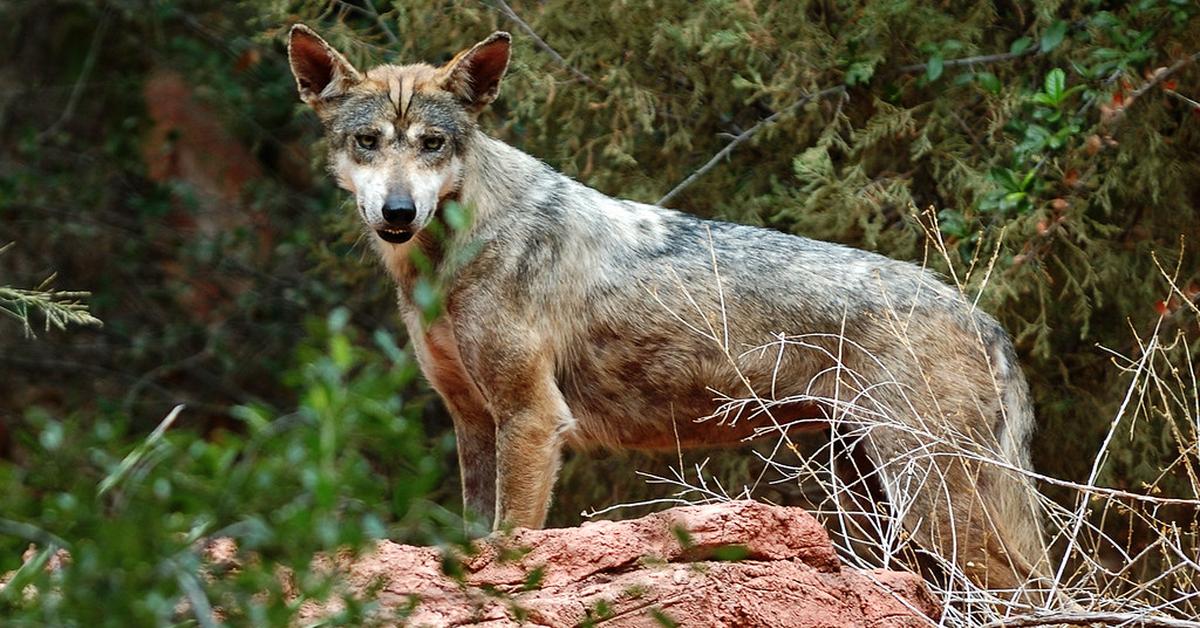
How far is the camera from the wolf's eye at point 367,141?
623cm

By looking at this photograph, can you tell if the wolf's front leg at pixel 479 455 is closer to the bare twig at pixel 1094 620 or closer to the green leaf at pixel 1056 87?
the bare twig at pixel 1094 620

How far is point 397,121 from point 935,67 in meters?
2.77

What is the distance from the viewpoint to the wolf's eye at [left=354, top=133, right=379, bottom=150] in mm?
6227

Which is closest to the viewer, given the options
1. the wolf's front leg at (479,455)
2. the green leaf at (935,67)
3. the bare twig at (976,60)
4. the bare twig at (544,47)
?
the wolf's front leg at (479,455)

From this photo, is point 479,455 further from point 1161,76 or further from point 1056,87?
point 1161,76

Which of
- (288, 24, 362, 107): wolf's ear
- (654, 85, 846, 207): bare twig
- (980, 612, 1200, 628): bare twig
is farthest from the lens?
(654, 85, 846, 207): bare twig

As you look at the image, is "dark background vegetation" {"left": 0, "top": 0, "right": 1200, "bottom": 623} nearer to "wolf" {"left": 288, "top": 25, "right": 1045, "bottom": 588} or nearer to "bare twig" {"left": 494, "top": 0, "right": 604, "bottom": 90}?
"bare twig" {"left": 494, "top": 0, "right": 604, "bottom": 90}

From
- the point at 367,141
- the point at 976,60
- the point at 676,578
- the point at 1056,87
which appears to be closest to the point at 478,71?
the point at 367,141

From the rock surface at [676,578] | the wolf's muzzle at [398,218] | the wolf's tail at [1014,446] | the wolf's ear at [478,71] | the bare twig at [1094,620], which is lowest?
the wolf's tail at [1014,446]

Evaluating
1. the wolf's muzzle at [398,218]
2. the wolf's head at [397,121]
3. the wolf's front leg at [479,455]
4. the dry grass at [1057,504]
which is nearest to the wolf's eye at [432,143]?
the wolf's head at [397,121]

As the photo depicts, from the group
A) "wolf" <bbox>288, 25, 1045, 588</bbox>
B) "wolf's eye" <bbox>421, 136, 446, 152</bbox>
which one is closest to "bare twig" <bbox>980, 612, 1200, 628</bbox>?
"wolf" <bbox>288, 25, 1045, 588</bbox>

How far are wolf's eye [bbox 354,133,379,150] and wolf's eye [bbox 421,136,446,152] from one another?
18cm

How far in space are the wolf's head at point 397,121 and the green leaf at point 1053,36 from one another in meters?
2.57

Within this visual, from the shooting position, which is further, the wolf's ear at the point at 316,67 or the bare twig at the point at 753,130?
the bare twig at the point at 753,130
